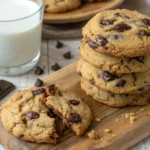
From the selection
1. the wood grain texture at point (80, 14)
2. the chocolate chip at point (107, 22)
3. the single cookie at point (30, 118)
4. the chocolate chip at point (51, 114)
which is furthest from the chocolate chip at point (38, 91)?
the wood grain texture at point (80, 14)

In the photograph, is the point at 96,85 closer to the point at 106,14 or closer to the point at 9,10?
the point at 106,14

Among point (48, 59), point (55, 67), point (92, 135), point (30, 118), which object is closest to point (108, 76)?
point (92, 135)

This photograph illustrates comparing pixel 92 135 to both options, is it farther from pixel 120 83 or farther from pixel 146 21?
pixel 146 21

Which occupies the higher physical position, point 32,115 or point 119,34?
point 119,34

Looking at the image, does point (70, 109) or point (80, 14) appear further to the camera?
point (80, 14)

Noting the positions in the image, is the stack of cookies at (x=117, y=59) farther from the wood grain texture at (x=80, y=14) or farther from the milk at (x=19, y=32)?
the wood grain texture at (x=80, y=14)

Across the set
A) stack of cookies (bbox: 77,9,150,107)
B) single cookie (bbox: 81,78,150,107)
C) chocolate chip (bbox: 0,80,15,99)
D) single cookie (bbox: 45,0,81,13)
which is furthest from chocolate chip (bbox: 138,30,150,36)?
single cookie (bbox: 45,0,81,13)

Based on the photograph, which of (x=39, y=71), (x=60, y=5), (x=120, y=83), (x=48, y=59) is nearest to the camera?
(x=120, y=83)

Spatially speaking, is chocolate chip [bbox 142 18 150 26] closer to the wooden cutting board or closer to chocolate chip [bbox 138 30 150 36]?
chocolate chip [bbox 138 30 150 36]
